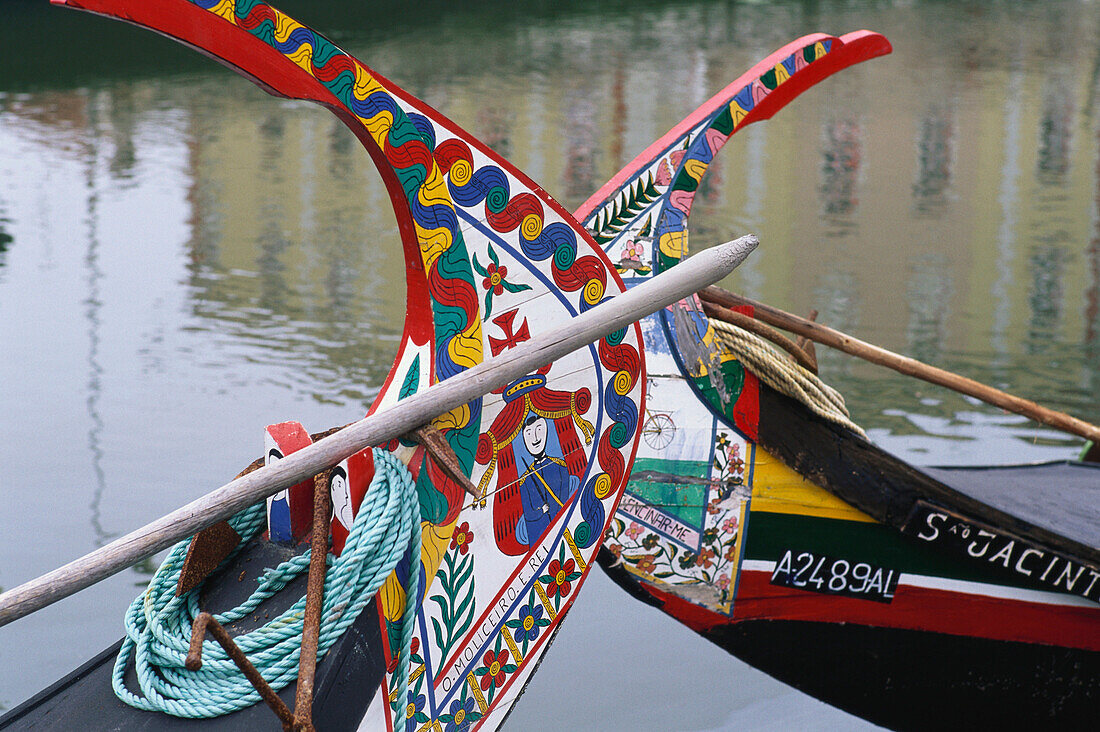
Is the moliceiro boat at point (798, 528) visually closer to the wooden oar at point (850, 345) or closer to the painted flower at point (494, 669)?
the wooden oar at point (850, 345)

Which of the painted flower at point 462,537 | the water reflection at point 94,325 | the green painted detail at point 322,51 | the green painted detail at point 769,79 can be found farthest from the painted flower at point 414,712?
the water reflection at point 94,325

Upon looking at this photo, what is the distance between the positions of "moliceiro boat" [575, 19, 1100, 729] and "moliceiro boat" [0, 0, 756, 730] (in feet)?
1.31

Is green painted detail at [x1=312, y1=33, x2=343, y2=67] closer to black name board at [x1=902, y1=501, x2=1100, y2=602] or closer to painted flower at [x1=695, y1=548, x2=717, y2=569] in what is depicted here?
painted flower at [x1=695, y1=548, x2=717, y2=569]

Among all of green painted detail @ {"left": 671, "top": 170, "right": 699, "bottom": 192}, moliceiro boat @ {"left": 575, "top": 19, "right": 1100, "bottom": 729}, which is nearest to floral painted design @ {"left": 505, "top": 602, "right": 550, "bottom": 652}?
moliceiro boat @ {"left": 575, "top": 19, "right": 1100, "bottom": 729}

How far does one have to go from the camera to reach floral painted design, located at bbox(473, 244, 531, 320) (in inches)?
63.1

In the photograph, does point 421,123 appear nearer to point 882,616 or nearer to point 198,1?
point 198,1

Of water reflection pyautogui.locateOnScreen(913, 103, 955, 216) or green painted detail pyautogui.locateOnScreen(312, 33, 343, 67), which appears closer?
A: green painted detail pyautogui.locateOnScreen(312, 33, 343, 67)

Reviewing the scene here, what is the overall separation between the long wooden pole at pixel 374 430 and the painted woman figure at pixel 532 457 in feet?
0.53

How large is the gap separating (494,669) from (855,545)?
854 millimetres

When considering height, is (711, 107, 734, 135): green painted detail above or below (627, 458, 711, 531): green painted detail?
above

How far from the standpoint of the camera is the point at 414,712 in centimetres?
160

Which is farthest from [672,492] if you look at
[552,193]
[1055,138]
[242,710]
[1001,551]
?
[1055,138]

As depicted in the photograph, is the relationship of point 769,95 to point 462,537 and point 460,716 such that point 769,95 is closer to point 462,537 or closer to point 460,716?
point 462,537

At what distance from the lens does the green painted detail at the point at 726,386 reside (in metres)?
2.12
